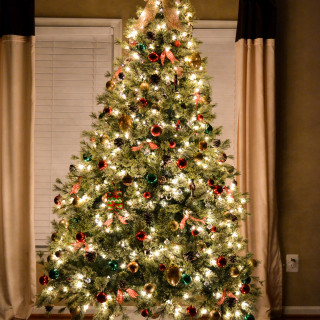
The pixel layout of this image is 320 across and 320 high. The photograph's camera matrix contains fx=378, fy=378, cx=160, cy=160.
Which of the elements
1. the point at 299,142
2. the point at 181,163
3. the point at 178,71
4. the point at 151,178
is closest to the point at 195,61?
the point at 178,71

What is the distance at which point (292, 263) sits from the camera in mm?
3072

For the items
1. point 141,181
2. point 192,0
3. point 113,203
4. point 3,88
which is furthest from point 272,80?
point 3,88

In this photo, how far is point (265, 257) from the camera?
2.89 m

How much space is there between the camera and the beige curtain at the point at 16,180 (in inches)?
113

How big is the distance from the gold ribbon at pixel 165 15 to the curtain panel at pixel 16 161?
3.71 feet

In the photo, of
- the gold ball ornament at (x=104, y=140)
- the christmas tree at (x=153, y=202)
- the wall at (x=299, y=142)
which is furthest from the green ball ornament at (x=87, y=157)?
the wall at (x=299, y=142)

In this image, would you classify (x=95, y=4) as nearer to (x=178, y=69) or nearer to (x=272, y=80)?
(x=178, y=69)

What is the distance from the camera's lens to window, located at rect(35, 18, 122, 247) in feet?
10.3

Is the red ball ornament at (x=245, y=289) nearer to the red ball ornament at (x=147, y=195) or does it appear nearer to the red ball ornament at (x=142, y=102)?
the red ball ornament at (x=147, y=195)

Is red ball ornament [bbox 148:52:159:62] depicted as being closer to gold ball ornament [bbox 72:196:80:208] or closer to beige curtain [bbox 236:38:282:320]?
gold ball ornament [bbox 72:196:80:208]

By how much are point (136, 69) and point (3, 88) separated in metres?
1.30

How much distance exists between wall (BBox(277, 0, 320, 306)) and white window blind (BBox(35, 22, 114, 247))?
4.86 ft

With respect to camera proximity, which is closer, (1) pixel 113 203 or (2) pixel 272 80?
(1) pixel 113 203

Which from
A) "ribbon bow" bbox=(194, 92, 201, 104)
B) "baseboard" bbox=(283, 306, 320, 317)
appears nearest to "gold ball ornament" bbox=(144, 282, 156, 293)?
"ribbon bow" bbox=(194, 92, 201, 104)
